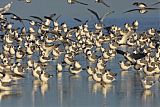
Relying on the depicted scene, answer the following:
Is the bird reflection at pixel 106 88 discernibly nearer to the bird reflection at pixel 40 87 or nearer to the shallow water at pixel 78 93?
the shallow water at pixel 78 93

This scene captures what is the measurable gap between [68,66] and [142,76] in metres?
3.91

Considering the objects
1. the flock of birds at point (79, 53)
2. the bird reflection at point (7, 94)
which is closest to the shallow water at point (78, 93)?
the bird reflection at point (7, 94)

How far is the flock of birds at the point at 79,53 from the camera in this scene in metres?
27.3

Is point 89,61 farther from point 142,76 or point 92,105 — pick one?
point 92,105

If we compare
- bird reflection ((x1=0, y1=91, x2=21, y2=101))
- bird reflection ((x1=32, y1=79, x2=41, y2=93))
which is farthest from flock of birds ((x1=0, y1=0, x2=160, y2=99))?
bird reflection ((x1=0, y1=91, x2=21, y2=101))

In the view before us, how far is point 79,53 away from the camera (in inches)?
1454

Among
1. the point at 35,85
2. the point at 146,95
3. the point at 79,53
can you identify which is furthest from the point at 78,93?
the point at 79,53

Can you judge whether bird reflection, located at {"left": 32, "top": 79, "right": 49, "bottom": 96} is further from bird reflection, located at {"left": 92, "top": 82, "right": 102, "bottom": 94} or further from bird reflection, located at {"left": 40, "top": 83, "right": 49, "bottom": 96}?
bird reflection, located at {"left": 92, "top": 82, "right": 102, "bottom": 94}

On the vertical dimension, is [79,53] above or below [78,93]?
above

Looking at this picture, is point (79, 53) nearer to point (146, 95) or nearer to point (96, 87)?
point (96, 87)

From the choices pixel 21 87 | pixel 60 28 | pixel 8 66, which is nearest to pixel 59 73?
pixel 8 66

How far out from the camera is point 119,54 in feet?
119

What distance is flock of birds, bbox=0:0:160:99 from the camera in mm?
27266

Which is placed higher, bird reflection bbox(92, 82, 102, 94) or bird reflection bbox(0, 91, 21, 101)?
bird reflection bbox(92, 82, 102, 94)
